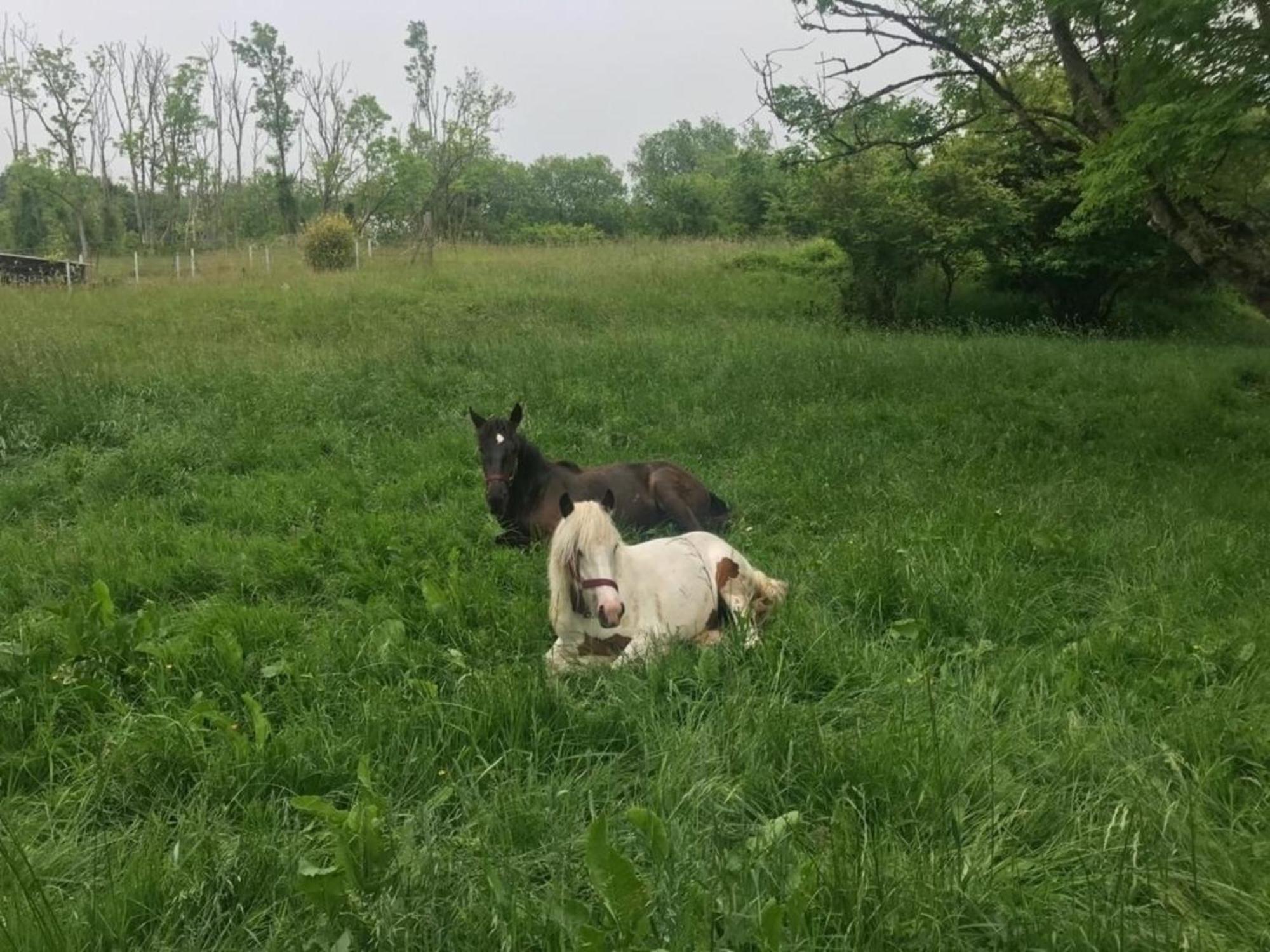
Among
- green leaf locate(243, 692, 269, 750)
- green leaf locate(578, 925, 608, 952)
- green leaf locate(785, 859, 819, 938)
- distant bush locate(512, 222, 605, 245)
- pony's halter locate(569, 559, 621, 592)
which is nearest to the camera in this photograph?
green leaf locate(578, 925, 608, 952)

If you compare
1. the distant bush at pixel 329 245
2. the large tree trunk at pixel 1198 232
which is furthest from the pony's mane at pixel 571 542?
the distant bush at pixel 329 245

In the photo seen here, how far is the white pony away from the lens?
11.0ft

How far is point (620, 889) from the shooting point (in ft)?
5.62

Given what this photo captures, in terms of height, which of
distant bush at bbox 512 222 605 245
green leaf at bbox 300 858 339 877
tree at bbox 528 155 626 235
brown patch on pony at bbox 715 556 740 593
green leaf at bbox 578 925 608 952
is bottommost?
green leaf at bbox 300 858 339 877

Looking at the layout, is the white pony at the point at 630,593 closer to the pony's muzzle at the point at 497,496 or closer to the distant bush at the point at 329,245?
the pony's muzzle at the point at 497,496

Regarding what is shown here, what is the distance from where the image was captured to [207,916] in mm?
1935

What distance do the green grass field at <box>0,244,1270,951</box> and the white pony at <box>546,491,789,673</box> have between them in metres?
0.22

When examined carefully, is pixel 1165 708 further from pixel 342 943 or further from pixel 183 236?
pixel 183 236

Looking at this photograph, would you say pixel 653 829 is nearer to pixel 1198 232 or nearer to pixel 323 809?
pixel 323 809

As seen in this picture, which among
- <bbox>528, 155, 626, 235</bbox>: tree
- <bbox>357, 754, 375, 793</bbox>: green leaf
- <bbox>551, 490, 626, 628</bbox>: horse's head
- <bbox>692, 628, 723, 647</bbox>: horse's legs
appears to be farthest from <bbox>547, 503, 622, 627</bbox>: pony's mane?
<bbox>528, 155, 626, 235</bbox>: tree

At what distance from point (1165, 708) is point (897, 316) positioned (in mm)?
13977

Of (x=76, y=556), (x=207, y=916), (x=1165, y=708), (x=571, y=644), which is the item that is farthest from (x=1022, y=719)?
(x=76, y=556)

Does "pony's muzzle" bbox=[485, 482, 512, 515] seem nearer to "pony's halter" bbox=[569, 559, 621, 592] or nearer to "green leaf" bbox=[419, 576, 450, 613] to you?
"green leaf" bbox=[419, 576, 450, 613]

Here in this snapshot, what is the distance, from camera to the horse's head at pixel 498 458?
5242 millimetres
